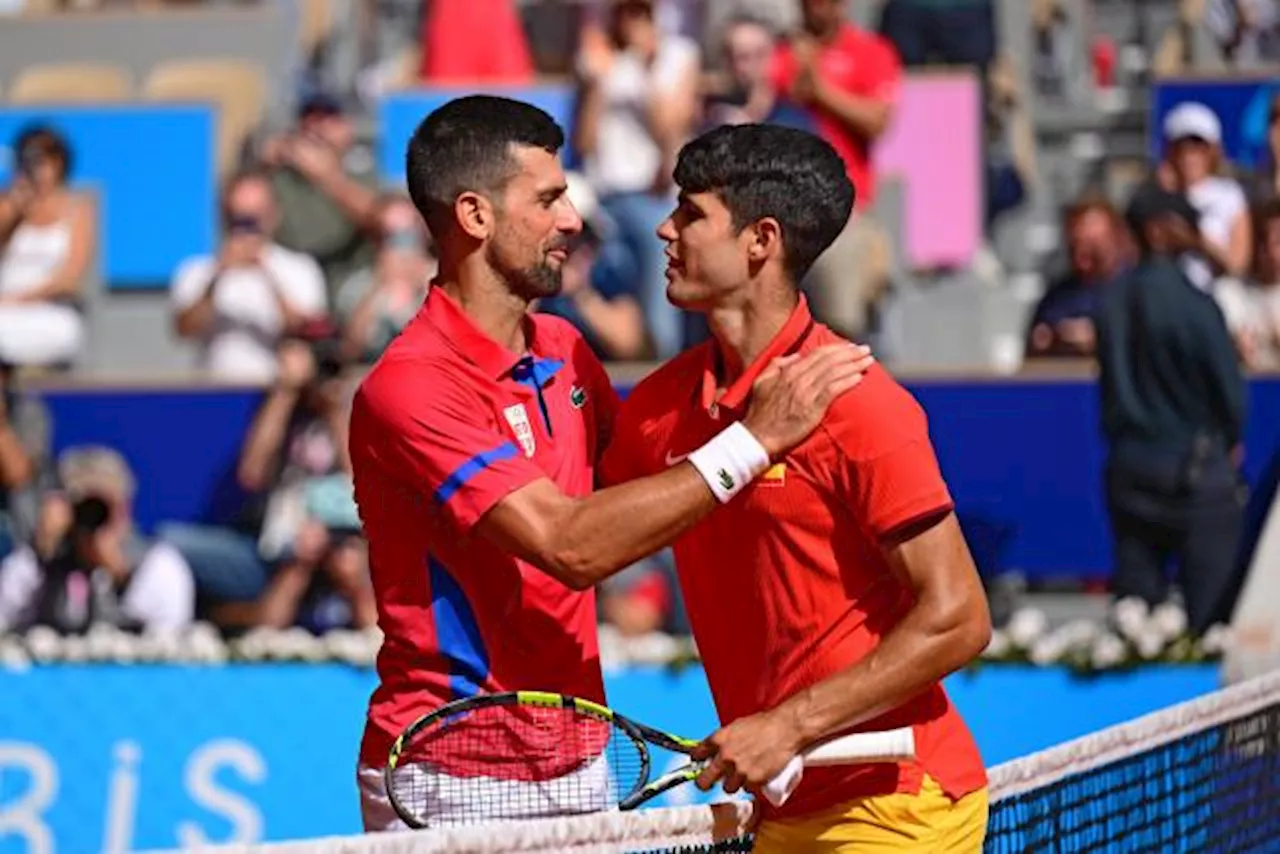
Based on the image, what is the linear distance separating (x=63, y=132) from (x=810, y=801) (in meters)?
9.37

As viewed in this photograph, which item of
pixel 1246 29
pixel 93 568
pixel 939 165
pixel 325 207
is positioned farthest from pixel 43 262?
pixel 1246 29

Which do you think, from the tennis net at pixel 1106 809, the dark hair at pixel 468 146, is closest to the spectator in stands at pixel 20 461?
the tennis net at pixel 1106 809

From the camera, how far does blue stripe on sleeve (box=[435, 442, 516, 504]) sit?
429cm

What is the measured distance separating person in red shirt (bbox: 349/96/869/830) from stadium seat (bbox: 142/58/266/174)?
8.66 meters

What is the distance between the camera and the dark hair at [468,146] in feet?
15.3

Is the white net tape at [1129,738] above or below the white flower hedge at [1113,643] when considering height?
below

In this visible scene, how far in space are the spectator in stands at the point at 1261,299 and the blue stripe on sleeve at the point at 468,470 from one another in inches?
267

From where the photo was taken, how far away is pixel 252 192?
12.1 meters

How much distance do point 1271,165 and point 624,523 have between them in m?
7.90

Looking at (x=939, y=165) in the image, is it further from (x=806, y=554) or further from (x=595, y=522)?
(x=806, y=554)

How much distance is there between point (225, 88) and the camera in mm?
13617

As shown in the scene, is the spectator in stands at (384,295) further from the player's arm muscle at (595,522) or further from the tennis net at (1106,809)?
the player's arm muscle at (595,522)

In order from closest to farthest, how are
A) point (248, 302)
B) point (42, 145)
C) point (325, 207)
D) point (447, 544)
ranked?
point (447, 544), point (248, 302), point (325, 207), point (42, 145)

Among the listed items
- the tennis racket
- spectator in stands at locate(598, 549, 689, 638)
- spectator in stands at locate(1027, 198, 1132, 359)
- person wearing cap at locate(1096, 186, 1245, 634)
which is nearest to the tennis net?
the tennis racket
